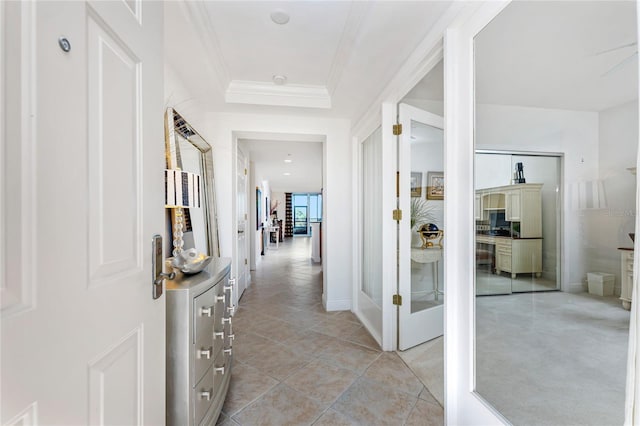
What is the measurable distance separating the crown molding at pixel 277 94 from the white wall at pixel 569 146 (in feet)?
6.70

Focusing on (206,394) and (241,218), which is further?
(241,218)

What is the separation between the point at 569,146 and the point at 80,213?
151cm

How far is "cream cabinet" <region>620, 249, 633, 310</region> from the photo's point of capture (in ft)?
2.60

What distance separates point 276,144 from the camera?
4.75 meters

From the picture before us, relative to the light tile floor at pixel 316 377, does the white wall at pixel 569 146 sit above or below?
above

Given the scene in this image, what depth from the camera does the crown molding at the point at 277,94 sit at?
278cm

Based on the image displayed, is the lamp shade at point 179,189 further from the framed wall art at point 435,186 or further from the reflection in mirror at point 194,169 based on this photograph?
the framed wall art at point 435,186

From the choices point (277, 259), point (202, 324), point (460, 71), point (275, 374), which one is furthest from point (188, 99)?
point (277, 259)

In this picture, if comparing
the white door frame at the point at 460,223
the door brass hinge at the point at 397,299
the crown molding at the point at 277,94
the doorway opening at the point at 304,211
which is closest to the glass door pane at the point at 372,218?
the door brass hinge at the point at 397,299

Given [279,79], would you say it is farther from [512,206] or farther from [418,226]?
[512,206]

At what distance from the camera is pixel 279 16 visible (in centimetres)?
178

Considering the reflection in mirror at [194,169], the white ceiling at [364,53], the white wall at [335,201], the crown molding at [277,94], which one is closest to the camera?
the white ceiling at [364,53]

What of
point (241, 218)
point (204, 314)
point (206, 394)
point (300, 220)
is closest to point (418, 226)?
point (204, 314)

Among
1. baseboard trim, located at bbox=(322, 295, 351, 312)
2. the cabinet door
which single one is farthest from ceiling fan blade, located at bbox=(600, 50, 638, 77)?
baseboard trim, located at bbox=(322, 295, 351, 312)
